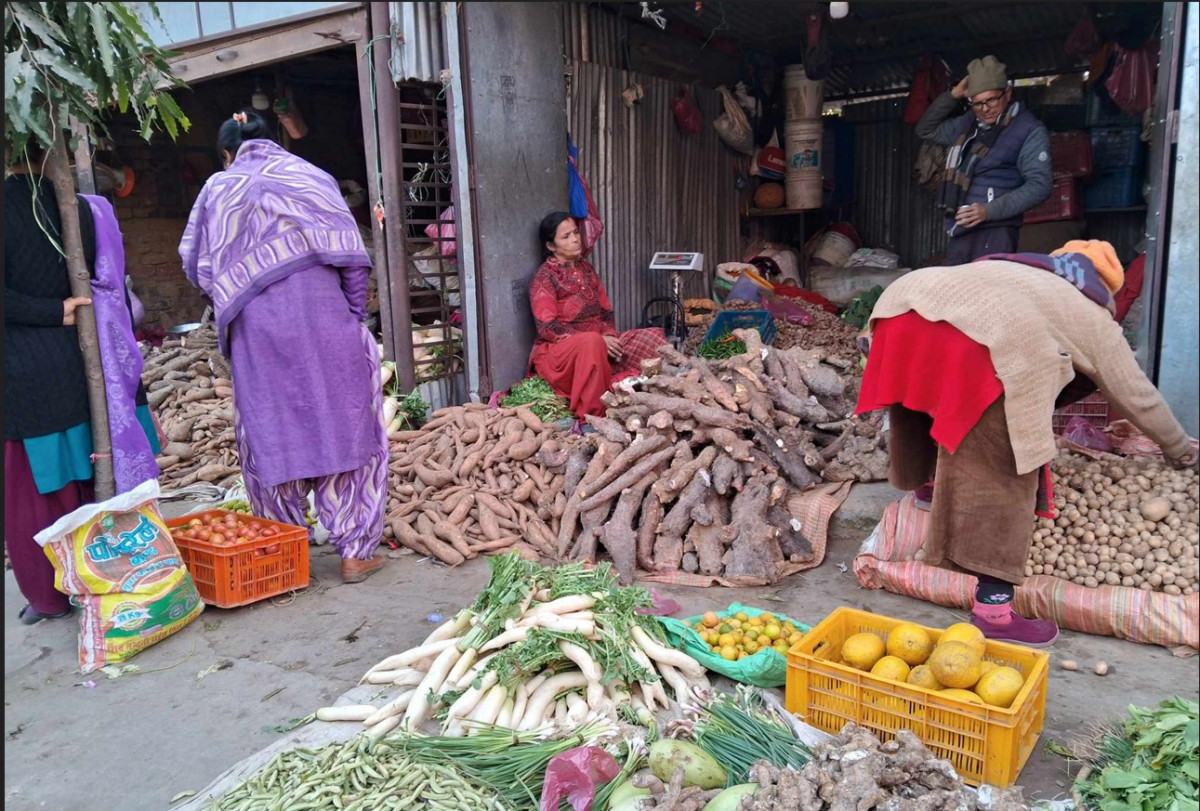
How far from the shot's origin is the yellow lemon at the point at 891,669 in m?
2.74

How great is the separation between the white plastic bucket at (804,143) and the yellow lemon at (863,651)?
7.74m

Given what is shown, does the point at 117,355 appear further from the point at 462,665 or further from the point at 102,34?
the point at 462,665

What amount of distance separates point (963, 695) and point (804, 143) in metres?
8.09

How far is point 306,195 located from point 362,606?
1.92 metres

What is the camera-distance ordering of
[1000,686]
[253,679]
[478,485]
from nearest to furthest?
[1000,686] → [253,679] → [478,485]

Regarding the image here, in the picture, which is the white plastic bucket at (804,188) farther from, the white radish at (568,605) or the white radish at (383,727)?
the white radish at (383,727)

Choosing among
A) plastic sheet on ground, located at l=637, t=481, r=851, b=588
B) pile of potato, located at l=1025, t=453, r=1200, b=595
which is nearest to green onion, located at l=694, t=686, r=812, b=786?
plastic sheet on ground, located at l=637, t=481, r=851, b=588

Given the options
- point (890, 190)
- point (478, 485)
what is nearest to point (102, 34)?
point (478, 485)

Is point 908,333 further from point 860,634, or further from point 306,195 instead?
point 306,195

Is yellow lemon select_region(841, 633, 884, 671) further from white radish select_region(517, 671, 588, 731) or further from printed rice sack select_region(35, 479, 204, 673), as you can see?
printed rice sack select_region(35, 479, 204, 673)

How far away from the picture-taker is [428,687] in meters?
3.08

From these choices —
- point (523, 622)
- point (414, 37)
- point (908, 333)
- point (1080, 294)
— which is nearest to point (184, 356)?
point (414, 37)

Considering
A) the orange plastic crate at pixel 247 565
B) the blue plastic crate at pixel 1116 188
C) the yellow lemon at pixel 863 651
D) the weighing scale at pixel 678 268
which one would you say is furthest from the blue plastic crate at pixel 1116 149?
the orange plastic crate at pixel 247 565

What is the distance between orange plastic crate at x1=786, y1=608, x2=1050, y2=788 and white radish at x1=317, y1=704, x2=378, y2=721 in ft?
4.64
